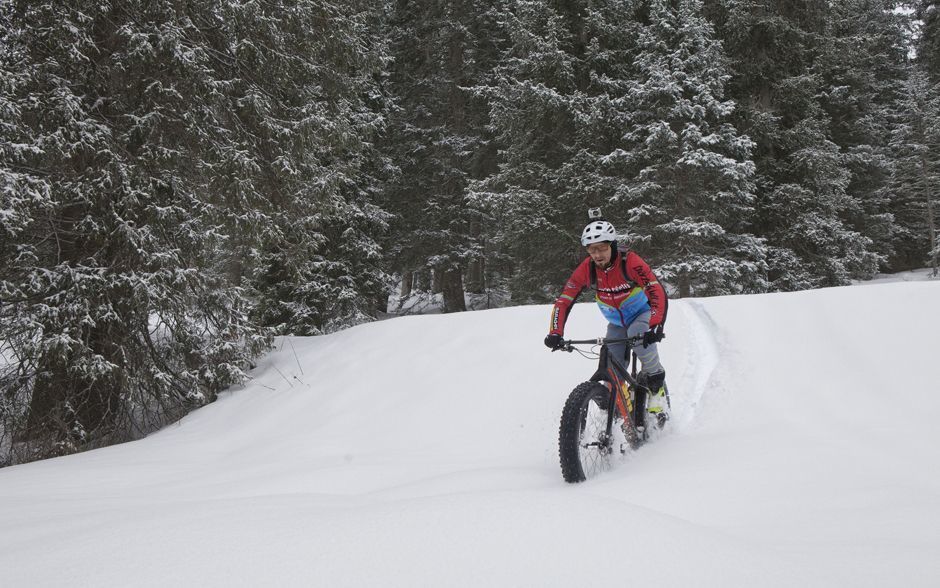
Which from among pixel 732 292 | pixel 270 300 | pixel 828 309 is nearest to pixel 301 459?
pixel 828 309

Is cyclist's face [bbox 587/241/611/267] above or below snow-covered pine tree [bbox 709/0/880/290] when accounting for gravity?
below

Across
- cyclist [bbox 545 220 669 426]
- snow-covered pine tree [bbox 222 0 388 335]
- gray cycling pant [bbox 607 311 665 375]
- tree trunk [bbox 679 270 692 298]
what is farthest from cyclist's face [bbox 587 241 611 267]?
tree trunk [bbox 679 270 692 298]

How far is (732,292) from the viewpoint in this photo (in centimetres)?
1524

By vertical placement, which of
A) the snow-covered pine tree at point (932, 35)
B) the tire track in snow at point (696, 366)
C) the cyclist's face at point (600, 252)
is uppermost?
the snow-covered pine tree at point (932, 35)

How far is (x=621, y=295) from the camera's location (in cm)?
530

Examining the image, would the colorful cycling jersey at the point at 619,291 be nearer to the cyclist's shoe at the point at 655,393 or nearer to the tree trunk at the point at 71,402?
the cyclist's shoe at the point at 655,393

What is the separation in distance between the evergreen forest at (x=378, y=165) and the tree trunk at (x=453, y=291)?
0.08 metres

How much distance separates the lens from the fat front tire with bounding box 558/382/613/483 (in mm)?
4074

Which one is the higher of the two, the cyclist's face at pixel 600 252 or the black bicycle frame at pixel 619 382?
the cyclist's face at pixel 600 252

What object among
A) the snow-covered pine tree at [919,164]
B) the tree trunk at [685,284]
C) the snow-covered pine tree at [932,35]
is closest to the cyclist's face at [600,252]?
the tree trunk at [685,284]

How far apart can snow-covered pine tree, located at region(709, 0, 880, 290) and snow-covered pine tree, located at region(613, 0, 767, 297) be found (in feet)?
5.52

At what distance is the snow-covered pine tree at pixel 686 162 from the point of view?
14.3 m

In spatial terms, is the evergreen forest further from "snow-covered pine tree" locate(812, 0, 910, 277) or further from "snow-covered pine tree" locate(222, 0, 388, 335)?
"snow-covered pine tree" locate(812, 0, 910, 277)

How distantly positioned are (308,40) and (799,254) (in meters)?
15.9
